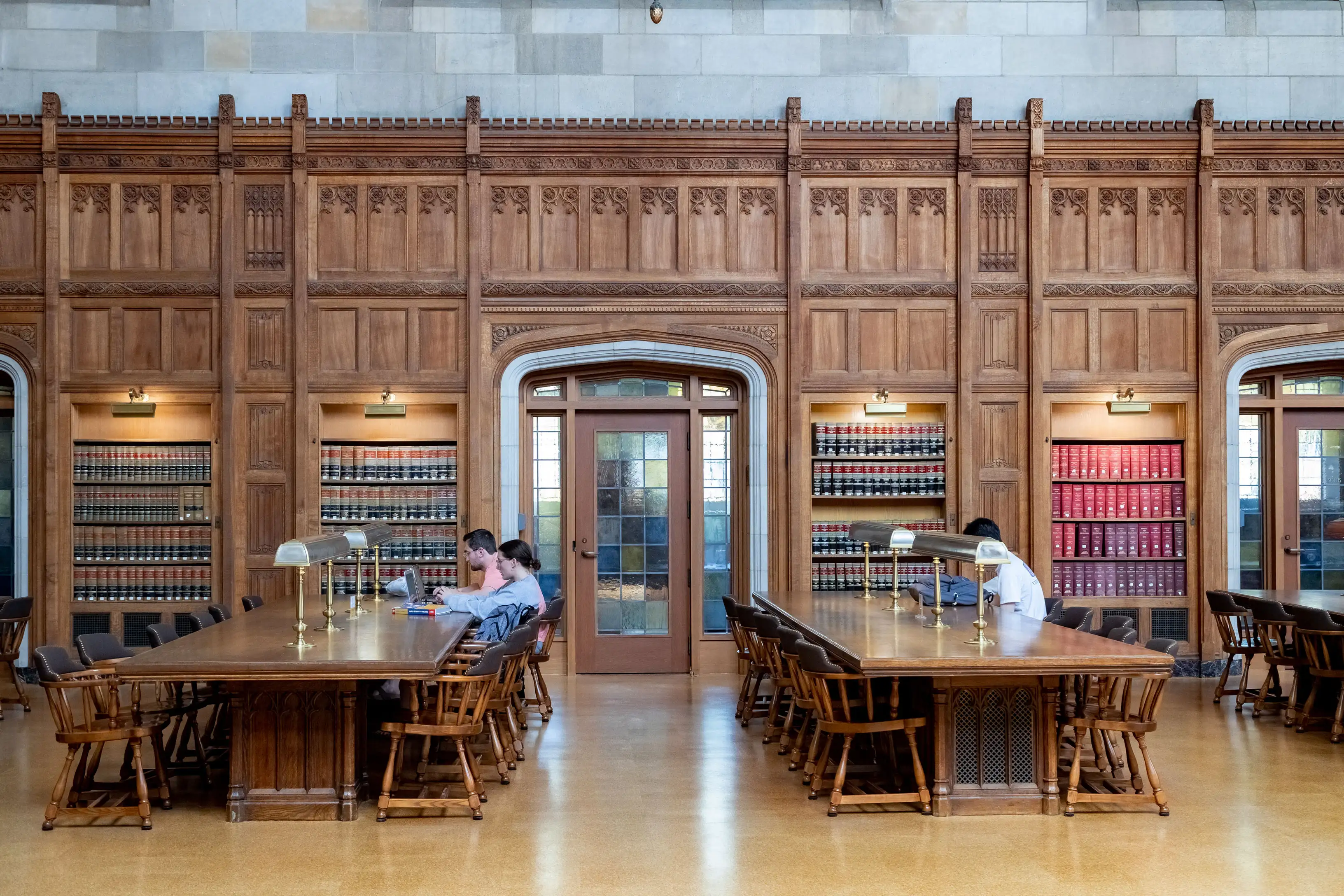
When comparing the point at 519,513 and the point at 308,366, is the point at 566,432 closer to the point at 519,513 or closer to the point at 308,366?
the point at 519,513

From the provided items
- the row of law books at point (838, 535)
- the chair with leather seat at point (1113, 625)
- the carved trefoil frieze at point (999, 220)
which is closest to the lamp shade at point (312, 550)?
the chair with leather seat at point (1113, 625)

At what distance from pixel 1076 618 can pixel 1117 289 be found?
3.36 metres

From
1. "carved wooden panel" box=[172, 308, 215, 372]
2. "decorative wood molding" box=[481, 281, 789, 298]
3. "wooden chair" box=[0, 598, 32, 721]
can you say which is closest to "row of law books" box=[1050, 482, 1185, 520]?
"decorative wood molding" box=[481, 281, 789, 298]

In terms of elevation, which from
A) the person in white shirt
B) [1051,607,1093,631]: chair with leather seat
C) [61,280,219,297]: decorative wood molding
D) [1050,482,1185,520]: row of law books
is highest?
[61,280,219,297]: decorative wood molding

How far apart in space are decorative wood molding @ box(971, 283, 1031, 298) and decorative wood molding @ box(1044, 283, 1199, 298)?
182 mm

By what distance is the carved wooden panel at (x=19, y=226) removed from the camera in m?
9.87

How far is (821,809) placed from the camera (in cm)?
590

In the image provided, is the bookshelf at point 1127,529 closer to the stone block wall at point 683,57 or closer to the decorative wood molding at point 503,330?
the stone block wall at point 683,57

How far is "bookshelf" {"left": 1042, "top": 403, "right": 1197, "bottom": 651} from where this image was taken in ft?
33.6

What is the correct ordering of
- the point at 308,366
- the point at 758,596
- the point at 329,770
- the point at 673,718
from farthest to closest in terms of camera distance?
the point at 308,366, the point at 758,596, the point at 673,718, the point at 329,770

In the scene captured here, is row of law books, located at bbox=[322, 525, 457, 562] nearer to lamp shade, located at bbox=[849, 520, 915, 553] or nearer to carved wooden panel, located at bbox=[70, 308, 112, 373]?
carved wooden panel, located at bbox=[70, 308, 112, 373]

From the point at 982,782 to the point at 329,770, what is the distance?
3.09m

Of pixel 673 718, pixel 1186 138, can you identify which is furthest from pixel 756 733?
pixel 1186 138

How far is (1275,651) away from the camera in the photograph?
8.20 meters
